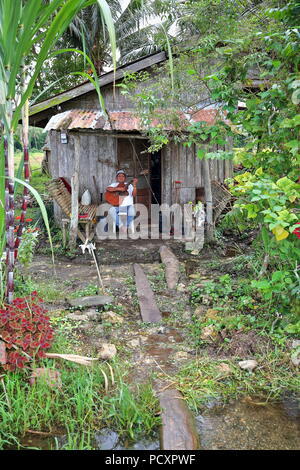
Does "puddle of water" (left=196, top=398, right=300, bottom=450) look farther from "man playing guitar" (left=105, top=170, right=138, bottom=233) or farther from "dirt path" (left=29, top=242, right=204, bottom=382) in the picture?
"man playing guitar" (left=105, top=170, right=138, bottom=233)

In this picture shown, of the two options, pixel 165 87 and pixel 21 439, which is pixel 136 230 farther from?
pixel 21 439

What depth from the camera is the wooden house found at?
25.4ft

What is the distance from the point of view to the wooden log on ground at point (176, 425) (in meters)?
2.48

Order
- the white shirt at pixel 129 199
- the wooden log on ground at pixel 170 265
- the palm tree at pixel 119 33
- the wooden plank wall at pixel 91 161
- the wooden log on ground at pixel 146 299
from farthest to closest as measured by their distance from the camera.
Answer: the palm tree at pixel 119 33 → the wooden plank wall at pixel 91 161 → the white shirt at pixel 129 199 → the wooden log on ground at pixel 170 265 → the wooden log on ground at pixel 146 299

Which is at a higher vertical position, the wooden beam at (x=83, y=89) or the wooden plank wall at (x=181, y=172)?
the wooden beam at (x=83, y=89)

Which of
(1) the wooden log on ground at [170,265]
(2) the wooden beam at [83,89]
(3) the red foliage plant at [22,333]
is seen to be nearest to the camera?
(3) the red foliage plant at [22,333]

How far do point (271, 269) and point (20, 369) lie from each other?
3205 mm

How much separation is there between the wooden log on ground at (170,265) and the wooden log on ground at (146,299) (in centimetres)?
35

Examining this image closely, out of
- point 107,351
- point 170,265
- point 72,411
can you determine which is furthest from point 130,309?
point 72,411

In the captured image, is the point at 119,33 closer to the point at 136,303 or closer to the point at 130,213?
the point at 130,213

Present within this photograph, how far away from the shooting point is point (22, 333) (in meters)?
2.89

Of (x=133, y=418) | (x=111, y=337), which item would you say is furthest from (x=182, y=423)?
(x=111, y=337)

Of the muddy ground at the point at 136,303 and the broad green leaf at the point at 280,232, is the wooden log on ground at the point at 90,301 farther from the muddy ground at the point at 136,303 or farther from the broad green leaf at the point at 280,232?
the broad green leaf at the point at 280,232

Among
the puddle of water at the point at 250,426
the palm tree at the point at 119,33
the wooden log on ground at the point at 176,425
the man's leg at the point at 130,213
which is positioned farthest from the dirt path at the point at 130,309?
the palm tree at the point at 119,33
